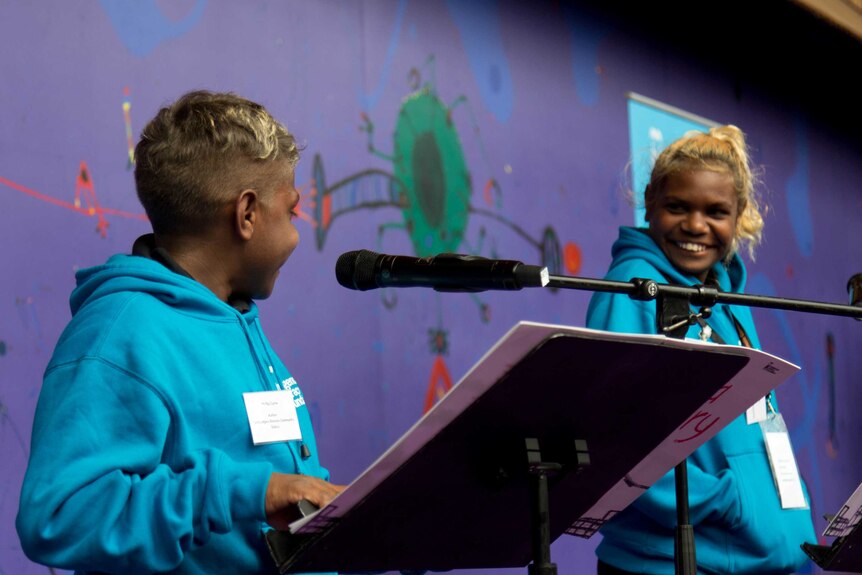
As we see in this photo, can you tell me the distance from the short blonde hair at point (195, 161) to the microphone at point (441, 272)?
24cm

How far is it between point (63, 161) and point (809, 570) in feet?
14.4

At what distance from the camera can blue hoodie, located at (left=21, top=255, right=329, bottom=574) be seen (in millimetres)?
1377

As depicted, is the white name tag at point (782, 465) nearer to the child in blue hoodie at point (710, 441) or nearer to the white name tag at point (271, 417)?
the child in blue hoodie at point (710, 441)

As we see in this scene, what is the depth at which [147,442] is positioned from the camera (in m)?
1.46

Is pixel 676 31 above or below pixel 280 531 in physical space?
above

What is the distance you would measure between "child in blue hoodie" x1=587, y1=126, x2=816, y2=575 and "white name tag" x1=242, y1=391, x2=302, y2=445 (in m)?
0.77

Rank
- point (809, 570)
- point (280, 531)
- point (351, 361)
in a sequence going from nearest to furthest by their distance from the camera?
point (280, 531) < point (351, 361) < point (809, 570)

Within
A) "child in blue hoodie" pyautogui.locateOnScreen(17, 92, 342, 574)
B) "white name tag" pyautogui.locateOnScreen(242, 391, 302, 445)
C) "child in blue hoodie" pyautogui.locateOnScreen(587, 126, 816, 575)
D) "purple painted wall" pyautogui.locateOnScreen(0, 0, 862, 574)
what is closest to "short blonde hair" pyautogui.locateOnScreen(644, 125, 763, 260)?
"child in blue hoodie" pyautogui.locateOnScreen(587, 126, 816, 575)

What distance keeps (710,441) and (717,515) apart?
0.16 m

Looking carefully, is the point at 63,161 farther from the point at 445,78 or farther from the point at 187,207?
the point at 445,78

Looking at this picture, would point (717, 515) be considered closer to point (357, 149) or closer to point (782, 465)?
point (782, 465)

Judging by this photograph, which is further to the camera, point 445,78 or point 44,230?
point 445,78

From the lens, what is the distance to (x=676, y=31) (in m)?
4.93

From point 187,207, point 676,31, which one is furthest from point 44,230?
point 676,31
